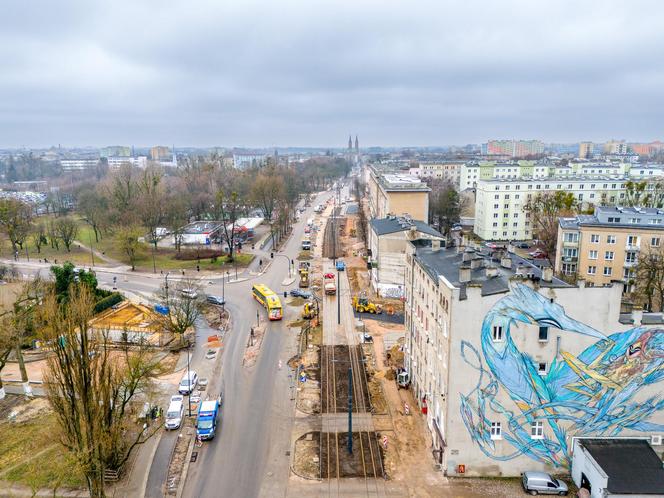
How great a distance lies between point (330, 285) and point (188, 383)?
2762 centimetres

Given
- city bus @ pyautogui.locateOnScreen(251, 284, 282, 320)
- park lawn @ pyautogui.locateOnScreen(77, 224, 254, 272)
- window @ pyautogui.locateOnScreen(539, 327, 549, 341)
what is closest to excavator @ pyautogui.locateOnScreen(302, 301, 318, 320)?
city bus @ pyautogui.locateOnScreen(251, 284, 282, 320)

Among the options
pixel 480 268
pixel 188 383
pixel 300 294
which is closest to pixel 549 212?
pixel 300 294

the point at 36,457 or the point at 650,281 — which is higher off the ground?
the point at 650,281

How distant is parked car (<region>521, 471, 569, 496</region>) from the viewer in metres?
25.3

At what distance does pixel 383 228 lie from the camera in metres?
61.6

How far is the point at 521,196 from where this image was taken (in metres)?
90.3

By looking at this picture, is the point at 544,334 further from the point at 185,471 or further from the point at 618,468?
the point at 185,471

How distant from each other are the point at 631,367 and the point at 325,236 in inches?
3036

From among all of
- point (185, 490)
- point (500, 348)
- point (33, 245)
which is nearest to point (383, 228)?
point (500, 348)

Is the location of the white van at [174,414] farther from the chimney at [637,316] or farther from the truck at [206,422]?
the chimney at [637,316]

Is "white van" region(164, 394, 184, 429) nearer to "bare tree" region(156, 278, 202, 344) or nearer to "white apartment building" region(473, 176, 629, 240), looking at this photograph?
"bare tree" region(156, 278, 202, 344)

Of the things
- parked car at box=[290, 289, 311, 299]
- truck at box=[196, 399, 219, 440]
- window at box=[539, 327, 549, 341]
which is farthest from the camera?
parked car at box=[290, 289, 311, 299]

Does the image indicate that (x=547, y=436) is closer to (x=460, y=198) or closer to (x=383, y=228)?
(x=383, y=228)

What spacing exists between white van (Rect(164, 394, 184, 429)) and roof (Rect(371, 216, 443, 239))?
105ft
